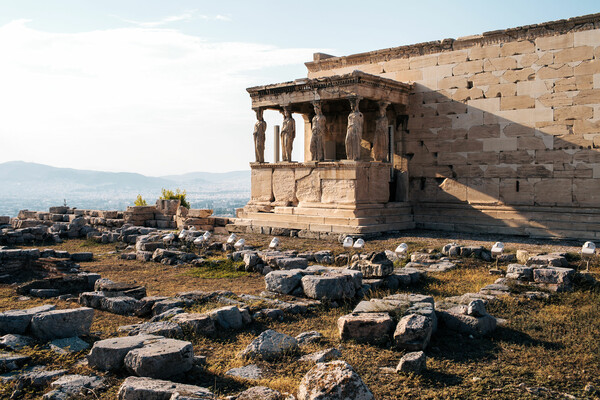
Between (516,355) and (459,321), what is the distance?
0.88m

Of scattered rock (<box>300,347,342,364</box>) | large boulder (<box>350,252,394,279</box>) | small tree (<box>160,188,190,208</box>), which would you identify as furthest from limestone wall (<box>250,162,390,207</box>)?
scattered rock (<box>300,347,342,364</box>)

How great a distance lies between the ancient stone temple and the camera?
47.8 feet

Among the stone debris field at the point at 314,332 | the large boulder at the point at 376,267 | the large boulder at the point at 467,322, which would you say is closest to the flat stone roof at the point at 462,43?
the stone debris field at the point at 314,332

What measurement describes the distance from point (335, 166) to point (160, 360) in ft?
37.3

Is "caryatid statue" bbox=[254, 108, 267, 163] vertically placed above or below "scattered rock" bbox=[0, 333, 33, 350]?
above

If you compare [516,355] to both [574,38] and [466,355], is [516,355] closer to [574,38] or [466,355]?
[466,355]

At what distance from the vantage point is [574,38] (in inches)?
574

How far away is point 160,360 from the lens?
5223 millimetres

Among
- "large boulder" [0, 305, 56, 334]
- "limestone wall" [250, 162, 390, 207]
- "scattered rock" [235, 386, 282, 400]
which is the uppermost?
"limestone wall" [250, 162, 390, 207]

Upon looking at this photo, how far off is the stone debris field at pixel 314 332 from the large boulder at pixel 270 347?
0.05 ft

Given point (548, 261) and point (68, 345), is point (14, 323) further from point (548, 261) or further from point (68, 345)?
point (548, 261)

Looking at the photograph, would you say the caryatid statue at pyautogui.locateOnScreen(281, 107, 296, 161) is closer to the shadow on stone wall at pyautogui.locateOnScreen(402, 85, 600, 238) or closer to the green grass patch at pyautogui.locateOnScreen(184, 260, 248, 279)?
the shadow on stone wall at pyautogui.locateOnScreen(402, 85, 600, 238)

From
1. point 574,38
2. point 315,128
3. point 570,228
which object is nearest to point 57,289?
point 315,128

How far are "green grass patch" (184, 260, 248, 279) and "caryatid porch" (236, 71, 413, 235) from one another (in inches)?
163
